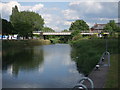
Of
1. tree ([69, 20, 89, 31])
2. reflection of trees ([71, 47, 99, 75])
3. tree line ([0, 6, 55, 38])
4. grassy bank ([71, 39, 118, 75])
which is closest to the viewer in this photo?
reflection of trees ([71, 47, 99, 75])

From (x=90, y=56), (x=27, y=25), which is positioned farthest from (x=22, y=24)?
(x=90, y=56)

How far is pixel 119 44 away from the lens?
86.9ft

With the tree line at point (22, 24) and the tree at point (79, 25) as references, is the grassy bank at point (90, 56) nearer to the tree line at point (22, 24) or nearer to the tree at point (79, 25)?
the tree line at point (22, 24)

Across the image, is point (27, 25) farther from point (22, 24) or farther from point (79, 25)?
point (79, 25)

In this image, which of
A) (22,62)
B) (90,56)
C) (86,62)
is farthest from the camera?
(22,62)

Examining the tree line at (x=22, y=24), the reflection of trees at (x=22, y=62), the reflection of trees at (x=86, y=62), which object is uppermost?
the tree line at (x=22, y=24)

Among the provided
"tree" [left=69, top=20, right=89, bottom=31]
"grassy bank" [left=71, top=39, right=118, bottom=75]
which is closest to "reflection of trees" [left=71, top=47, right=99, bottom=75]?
"grassy bank" [left=71, top=39, right=118, bottom=75]

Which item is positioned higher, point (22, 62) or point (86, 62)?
point (86, 62)

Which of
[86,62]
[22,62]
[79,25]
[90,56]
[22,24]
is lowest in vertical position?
[22,62]

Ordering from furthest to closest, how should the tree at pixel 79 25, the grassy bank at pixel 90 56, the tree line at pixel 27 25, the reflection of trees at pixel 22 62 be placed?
the tree at pixel 79 25, the tree line at pixel 27 25, the reflection of trees at pixel 22 62, the grassy bank at pixel 90 56

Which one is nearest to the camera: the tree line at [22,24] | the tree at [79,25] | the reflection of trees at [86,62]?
the reflection of trees at [86,62]

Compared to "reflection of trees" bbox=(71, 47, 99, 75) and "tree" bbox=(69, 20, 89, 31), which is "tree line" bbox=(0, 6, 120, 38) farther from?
"reflection of trees" bbox=(71, 47, 99, 75)

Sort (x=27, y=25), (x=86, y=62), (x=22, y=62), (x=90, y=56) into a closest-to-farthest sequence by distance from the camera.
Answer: (x=86, y=62) < (x=90, y=56) < (x=22, y=62) < (x=27, y=25)

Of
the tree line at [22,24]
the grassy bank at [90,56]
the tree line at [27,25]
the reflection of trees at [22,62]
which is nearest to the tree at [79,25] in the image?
the tree line at [27,25]
